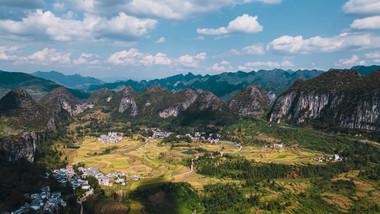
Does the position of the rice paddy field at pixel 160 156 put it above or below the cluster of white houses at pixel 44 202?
below

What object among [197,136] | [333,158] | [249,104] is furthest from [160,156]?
[249,104]

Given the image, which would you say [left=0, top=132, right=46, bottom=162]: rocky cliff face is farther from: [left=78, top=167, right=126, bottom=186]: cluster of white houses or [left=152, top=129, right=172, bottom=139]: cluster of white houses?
[left=152, top=129, right=172, bottom=139]: cluster of white houses

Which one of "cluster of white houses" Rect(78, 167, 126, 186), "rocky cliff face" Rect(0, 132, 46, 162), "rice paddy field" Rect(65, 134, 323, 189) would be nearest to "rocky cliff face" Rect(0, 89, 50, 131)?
"rice paddy field" Rect(65, 134, 323, 189)

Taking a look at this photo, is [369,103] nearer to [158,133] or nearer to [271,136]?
[271,136]

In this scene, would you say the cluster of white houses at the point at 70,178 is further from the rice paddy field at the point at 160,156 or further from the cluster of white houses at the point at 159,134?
the cluster of white houses at the point at 159,134

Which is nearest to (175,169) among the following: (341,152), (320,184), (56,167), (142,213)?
(142,213)

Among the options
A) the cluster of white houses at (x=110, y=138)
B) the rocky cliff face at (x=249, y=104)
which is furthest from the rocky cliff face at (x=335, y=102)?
the cluster of white houses at (x=110, y=138)

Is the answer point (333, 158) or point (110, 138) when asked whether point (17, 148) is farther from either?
point (333, 158)
